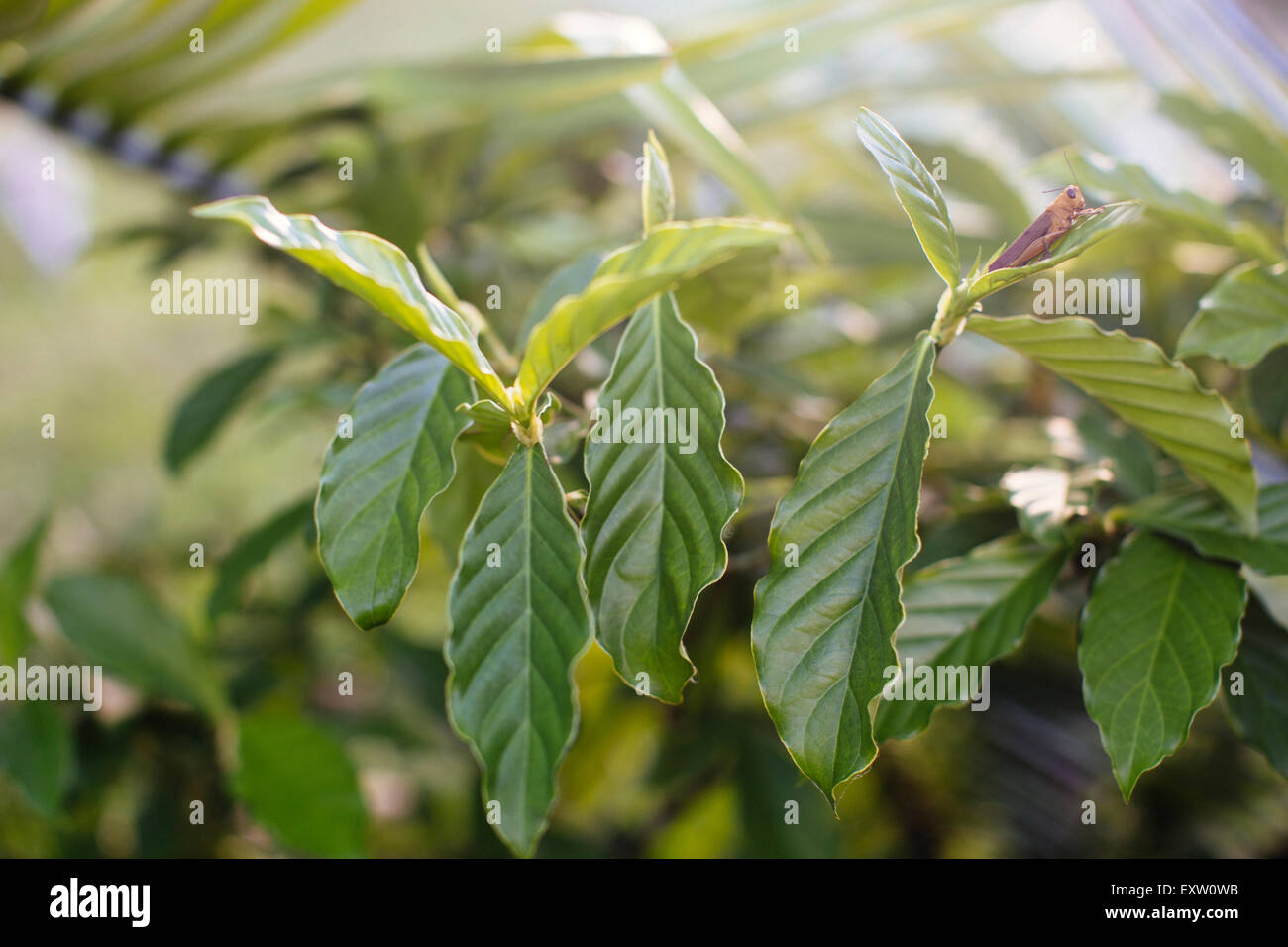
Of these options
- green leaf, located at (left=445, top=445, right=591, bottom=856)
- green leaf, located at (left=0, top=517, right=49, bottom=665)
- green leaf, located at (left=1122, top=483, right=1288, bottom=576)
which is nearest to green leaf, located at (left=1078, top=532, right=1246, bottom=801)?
green leaf, located at (left=1122, top=483, right=1288, bottom=576)

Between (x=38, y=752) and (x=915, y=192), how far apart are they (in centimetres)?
72

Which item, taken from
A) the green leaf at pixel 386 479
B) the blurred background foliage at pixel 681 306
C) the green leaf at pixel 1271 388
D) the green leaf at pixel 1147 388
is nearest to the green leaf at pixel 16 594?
the blurred background foliage at pixel 681 306

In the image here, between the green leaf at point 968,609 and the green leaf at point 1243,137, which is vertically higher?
the green leaf at point 1243,137

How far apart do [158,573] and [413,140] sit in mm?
836

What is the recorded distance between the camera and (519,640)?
30cm

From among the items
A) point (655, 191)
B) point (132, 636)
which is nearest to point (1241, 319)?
point (655, 191)

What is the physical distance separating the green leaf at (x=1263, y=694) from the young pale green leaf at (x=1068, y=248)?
0.80ft

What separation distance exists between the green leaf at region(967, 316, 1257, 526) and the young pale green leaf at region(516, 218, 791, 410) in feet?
0.35

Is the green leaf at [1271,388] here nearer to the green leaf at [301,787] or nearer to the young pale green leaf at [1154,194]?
the young pale green leaf at [1154,194]

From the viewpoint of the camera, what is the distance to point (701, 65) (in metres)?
0.76

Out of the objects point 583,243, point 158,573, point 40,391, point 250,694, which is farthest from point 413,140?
point 40,391

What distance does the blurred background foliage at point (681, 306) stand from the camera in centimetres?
58

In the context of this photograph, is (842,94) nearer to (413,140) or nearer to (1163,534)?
(413,140)

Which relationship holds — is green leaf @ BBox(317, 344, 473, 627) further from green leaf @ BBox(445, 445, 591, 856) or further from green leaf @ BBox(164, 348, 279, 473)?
green leaf @ BBox(164, 348, 279, 473)
